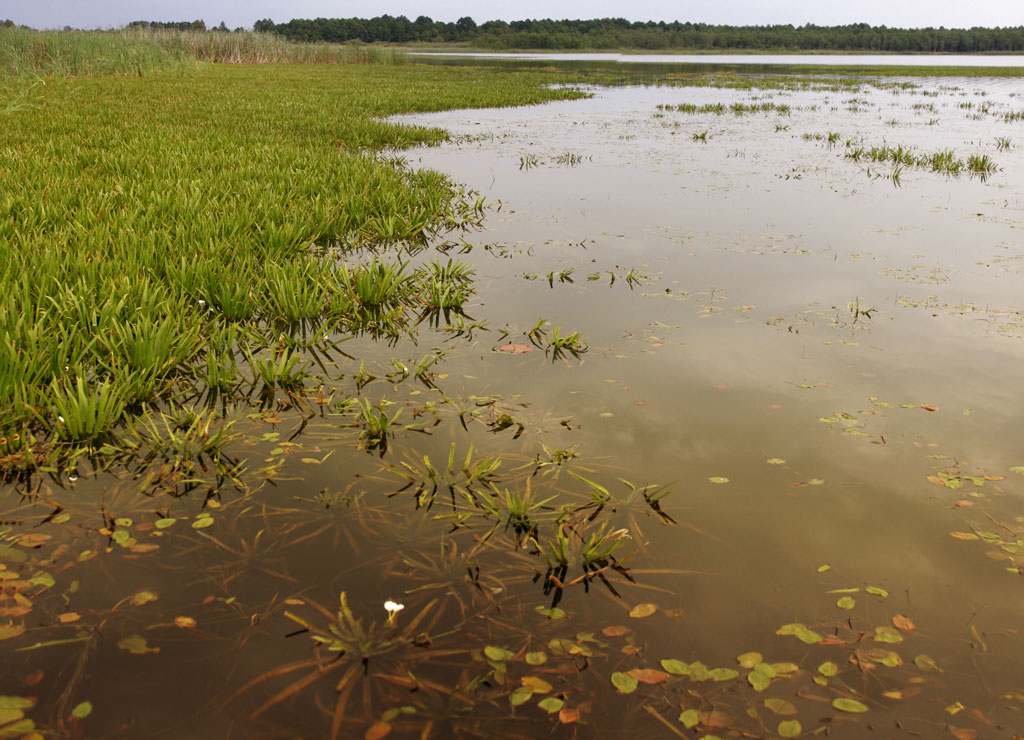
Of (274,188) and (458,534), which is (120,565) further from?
(274,188)

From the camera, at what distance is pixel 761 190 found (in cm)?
1153

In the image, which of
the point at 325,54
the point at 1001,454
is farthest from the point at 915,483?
the point at 325,54

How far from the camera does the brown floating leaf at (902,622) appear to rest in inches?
94.1

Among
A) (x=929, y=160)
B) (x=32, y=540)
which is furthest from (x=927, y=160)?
(x=32, y=540)

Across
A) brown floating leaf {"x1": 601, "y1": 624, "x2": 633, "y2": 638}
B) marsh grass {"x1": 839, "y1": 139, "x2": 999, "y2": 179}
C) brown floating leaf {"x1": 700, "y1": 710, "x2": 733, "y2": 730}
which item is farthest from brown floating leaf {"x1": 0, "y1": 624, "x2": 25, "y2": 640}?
marsh grass {"x1": 839, "y1": 139, "x2": 999, "y2": 179}

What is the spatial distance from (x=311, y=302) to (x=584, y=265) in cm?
317

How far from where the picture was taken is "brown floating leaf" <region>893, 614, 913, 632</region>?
7.84ft

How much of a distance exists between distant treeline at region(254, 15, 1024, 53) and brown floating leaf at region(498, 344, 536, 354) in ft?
430

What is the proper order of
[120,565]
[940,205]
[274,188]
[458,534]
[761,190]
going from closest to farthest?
1. [120,565]
2. [458,534]
3. [274,188]
4. [940,205]
5. [761,190]

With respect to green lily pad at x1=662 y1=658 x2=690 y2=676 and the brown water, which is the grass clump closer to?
the brown water

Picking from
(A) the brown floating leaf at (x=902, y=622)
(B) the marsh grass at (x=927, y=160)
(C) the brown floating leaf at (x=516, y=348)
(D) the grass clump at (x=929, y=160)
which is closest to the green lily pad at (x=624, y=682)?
(A) the brown floating leaf at (x=902, y=622)

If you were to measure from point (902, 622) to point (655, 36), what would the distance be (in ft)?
518

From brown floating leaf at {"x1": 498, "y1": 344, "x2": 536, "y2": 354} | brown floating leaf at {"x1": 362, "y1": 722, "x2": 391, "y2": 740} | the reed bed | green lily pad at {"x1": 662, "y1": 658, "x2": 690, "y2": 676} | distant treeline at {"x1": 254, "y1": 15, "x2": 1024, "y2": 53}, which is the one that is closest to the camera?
brown floating leaf at {"x1": 362, "y1": 722, "x2": 391, "y2": 740}

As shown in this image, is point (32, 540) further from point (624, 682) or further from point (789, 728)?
point (789, 728)
